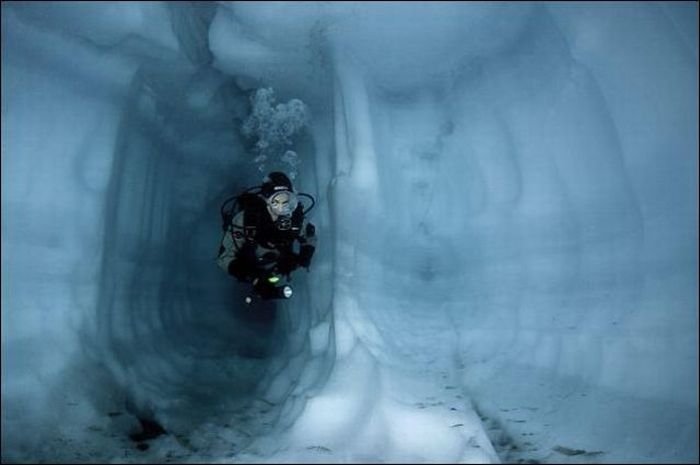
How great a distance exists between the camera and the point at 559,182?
323cm

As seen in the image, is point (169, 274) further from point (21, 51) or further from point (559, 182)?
point (559, 182)

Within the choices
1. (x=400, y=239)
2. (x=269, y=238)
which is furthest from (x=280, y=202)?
(x=400, y=239)

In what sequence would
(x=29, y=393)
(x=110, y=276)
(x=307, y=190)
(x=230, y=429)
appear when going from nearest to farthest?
(x=29, y=393), (x=230, y=429), (x=110, y=276), (x=307, y=190)

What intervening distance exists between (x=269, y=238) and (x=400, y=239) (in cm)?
99

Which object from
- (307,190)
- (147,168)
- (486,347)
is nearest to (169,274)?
(147,168)

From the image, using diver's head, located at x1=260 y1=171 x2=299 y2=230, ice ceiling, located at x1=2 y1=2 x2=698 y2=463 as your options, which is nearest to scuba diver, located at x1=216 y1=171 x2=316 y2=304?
diver's head, located at x1=260 y1=171 x2=299 y2=230

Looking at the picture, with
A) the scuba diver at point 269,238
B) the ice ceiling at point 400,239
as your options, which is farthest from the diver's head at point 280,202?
the ice ceiling at point 400,239

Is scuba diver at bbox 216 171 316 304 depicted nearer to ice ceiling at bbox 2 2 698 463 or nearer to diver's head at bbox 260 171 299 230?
diver's head at bbox 260 171 299 230

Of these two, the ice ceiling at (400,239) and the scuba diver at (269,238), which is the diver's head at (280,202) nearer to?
the scuba diver at (269,238)

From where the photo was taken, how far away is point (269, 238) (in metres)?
3.67

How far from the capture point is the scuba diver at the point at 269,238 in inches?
138

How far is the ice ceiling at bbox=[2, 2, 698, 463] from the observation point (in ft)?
8.70

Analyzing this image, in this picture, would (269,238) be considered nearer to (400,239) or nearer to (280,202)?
(280,202)

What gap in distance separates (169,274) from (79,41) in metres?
2.28
